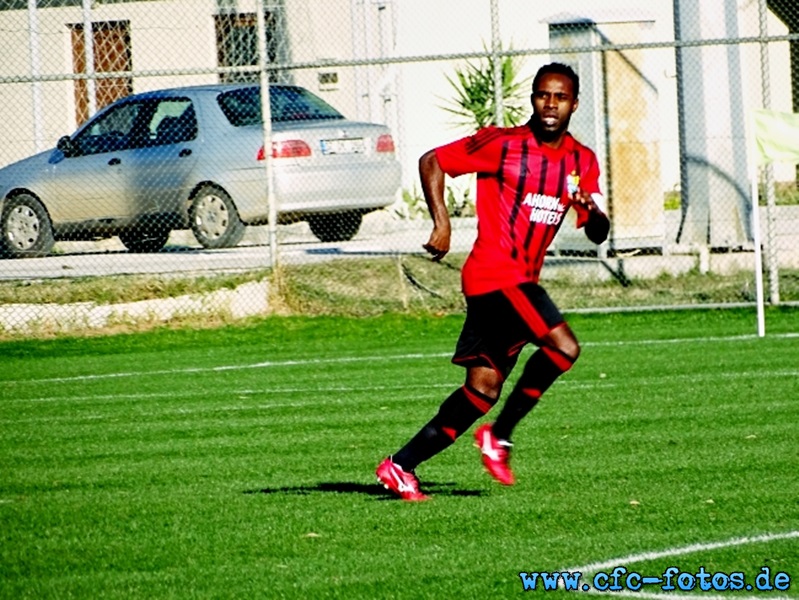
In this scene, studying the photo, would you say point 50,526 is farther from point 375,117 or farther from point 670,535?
point 375,117

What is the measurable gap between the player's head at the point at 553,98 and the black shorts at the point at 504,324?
0.72 m

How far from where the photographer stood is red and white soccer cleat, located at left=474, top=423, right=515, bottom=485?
7.51 m

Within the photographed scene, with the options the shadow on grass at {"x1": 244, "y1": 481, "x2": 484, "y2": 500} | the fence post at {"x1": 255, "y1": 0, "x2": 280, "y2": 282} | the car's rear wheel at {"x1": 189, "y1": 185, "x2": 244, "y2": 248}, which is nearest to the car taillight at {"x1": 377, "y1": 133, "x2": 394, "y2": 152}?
the fence post at {"x1": 255, "y1": 0, "x2": 280, "y2": 282}

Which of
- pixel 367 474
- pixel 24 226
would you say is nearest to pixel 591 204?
pixel 367 474

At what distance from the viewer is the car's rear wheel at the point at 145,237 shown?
17984mm

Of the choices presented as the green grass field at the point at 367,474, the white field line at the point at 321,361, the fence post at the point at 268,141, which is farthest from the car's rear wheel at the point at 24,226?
the white field line at the point at 321,361

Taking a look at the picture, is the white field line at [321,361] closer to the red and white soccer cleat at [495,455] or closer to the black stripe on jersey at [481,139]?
the red and white soccer cleat at [495,455]

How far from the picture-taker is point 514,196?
7.32m

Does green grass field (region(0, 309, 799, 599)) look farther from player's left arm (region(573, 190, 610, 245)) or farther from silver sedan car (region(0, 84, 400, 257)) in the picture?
silver sedan car (region(0, 84, 400, 257))

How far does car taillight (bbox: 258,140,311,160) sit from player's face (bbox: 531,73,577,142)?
32.7 feet

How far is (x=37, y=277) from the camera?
17266 mm

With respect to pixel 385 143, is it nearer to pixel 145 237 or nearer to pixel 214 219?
pixel 214 219

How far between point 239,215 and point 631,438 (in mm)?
8978

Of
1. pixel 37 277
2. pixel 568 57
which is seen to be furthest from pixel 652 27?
pixel 37 277
